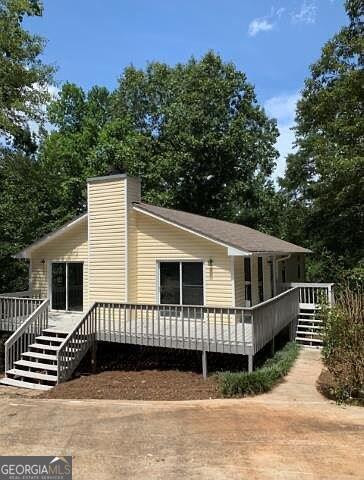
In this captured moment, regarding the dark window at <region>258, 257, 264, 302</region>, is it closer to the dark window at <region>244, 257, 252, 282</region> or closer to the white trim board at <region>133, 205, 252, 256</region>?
the dark window at <region>244, 257, 252, 282</region>

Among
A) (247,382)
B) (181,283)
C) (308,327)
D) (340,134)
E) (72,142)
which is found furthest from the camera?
(72,142)

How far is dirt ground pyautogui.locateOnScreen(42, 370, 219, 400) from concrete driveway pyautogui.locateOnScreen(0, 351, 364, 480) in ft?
1.91

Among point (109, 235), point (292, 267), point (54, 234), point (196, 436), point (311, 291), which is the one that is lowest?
point (196, 436)

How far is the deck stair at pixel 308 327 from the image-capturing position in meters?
15.6

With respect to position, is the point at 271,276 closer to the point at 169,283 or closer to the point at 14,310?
the point at 169,283

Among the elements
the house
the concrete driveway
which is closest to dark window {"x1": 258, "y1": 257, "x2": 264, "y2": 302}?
the house

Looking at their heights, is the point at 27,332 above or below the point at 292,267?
below

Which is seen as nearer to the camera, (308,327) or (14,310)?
(14,310)

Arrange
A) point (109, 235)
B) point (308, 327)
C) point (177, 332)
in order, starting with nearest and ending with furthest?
1. point (177, 332)
2. point (109, 235)
3. point (308, 327)

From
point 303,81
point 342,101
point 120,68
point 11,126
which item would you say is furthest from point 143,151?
point 11,126

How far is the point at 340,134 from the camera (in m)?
20.5

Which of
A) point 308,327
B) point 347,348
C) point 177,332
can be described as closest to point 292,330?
point 308,327

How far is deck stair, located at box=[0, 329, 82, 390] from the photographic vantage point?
10.8 m

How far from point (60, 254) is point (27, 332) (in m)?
3.77
